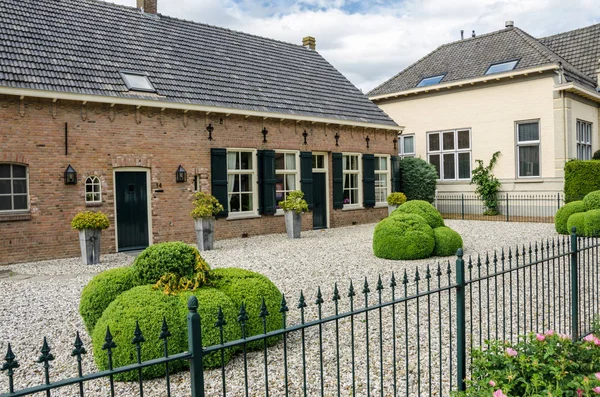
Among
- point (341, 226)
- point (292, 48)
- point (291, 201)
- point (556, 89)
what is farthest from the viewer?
point (292, 48)

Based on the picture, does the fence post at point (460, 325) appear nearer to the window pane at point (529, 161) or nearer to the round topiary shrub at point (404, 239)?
the round topiary shrub at point (404, 239)

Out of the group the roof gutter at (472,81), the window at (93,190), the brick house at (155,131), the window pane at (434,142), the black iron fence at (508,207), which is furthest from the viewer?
the window pane at (434,142)

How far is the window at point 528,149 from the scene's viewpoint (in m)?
19.6

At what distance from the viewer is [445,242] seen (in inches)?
408

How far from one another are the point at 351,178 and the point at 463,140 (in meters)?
7.18

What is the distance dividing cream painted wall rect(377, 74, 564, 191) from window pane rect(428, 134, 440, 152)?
291 millimetres

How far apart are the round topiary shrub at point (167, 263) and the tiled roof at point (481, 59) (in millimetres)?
18368

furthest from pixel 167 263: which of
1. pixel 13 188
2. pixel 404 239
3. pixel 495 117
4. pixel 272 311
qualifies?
pixel 495 117

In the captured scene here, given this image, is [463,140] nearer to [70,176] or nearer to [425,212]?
[425,212]

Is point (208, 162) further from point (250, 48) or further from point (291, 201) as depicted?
point (250, 48)

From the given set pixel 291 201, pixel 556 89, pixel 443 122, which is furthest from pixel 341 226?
pixel 556 89

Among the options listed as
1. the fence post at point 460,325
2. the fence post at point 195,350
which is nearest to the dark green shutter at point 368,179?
the fence post at point 460,325

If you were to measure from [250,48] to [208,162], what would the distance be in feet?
21.0

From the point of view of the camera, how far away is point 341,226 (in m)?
17.5
